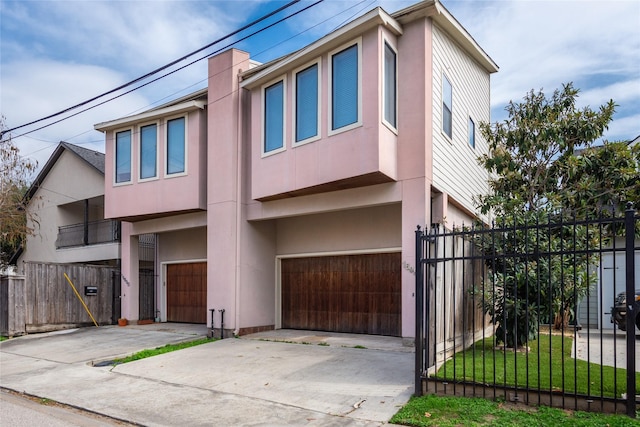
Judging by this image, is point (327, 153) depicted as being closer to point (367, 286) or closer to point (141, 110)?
point (367, 286)

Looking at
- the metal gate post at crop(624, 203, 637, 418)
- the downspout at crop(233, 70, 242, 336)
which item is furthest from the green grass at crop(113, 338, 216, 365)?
the metal gate post at crop(624, 203, 637, 418)

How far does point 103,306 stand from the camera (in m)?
17.9

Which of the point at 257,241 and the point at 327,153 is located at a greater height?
the point at 327,153

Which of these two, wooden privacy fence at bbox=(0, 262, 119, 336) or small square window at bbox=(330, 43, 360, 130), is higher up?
small square window at bbox=(330, 43, 360, 130)

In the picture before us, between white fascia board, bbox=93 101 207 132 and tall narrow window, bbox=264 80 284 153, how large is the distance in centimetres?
248

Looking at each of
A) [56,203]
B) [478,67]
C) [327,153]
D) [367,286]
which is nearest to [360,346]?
[367,286]

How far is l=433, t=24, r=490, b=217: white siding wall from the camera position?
1180 centimetres

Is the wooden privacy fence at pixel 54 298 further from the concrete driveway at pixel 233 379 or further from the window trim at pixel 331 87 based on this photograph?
the window trim at pixel 331 87

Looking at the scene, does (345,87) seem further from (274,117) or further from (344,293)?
(344,293)

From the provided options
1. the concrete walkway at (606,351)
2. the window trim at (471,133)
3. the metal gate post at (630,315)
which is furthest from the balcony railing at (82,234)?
the metal gate post at (630,315)

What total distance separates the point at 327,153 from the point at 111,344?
7528 millimetres

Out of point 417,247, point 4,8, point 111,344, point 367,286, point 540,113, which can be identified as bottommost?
point 111,344

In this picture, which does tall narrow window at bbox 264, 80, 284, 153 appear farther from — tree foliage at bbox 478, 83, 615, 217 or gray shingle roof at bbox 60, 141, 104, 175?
gray shingle roof at bbox 60, 141, 104, 175

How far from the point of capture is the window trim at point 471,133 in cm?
1497
